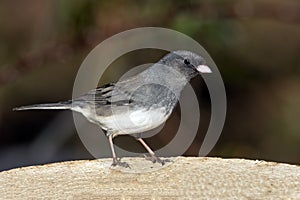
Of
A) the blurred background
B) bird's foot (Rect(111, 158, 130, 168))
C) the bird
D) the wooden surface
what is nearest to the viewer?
the wooden surface

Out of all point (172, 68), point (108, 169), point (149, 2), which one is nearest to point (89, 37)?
point (149, 2)

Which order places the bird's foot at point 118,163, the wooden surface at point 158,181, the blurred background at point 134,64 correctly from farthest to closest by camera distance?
1. the blurred background at point 134,64
2. the bird's foot at point 118,163
3. the wooden surface at point 158,181

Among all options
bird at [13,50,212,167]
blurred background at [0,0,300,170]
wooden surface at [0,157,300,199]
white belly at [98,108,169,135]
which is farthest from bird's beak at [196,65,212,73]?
blurred background at [0,0,300,170]

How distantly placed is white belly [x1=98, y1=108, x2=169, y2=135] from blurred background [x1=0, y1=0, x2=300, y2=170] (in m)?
1.47

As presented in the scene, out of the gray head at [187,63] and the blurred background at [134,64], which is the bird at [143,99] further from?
the blurred background at [134,64]

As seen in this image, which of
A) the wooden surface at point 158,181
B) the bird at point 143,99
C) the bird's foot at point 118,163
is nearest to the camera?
the wooden surface at point 158,181

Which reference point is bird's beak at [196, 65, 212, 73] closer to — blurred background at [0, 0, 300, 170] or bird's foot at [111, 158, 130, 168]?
bird's foot at [111, 158, 130, 168]

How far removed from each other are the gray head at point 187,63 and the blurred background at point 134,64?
4.52 feet

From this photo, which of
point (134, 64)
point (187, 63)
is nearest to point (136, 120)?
point (187, 63)

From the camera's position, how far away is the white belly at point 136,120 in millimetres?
2381

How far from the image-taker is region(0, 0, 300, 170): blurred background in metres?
3.93

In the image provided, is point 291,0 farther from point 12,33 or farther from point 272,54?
point 12,33

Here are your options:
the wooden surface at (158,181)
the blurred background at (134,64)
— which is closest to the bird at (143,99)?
the wooden surface at (158,181)

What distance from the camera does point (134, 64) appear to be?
4164mm
